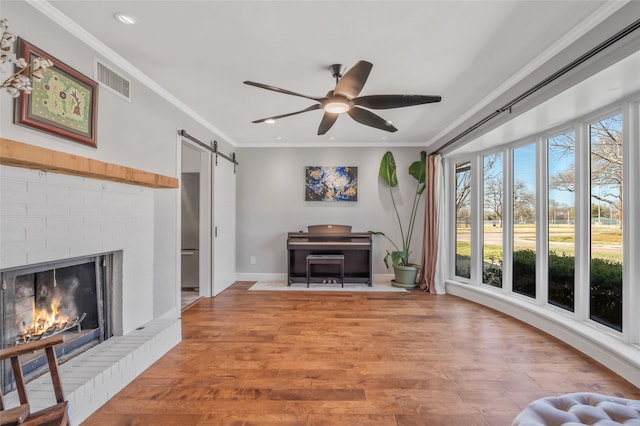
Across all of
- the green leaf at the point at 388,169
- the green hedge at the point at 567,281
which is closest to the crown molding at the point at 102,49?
the green leaf at the point at 388,169

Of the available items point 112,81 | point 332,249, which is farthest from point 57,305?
point 332,249

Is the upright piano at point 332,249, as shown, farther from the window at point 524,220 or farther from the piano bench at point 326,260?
the window at point 524,220

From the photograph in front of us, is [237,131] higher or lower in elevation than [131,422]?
higher

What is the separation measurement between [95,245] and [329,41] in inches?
87.5

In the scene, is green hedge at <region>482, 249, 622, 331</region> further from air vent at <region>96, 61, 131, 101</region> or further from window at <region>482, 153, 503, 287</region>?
air vent at <region>96, 61, 131, 101</region>

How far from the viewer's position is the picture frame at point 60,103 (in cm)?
166

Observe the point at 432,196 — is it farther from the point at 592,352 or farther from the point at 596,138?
the point at 592,352

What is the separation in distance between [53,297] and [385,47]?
2.90 meters

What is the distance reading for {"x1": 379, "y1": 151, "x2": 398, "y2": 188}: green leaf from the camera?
4.96 m

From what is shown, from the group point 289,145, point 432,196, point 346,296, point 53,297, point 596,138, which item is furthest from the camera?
point 289,145

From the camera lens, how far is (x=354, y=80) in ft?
6.59

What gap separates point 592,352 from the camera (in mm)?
2330

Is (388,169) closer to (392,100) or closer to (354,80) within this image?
(392,100)

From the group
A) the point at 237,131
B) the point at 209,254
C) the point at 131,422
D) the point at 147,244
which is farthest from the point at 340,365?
the point at 237,131
